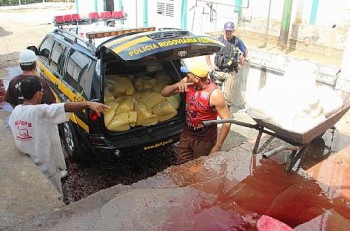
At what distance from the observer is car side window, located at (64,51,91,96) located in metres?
4.74

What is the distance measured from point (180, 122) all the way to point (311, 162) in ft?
6.41

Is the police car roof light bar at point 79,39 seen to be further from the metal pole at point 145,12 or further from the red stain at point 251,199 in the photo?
the metal pole at point 145,12

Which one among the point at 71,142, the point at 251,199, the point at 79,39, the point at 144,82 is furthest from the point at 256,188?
the point at 79,39

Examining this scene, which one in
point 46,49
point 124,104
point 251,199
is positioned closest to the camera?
point 251,199

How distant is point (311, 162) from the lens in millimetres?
4184

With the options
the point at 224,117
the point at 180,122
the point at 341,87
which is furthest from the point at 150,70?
the point at 341,87

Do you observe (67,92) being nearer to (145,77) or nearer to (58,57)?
(58,57)

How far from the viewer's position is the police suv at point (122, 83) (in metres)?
4.25

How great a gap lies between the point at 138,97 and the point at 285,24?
5275 millimetres

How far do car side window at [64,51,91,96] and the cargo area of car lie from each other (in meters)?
0.31

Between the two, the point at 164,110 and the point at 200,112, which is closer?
the point at 200,112

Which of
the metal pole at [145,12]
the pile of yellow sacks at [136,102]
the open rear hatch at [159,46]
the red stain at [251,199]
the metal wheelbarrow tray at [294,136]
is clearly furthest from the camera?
the metal pole at [145,12]

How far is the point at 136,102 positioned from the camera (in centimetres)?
514

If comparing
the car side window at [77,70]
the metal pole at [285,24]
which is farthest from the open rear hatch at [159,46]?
the metal pole at [285,24]
